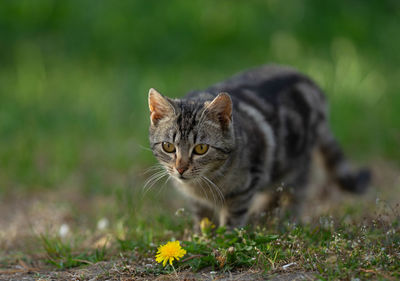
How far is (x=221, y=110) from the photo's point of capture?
3551 millimetres

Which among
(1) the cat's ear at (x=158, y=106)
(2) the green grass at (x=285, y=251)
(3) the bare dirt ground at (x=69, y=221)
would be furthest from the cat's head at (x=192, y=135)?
(3) the bare dirt ground at (x=69, y=221)

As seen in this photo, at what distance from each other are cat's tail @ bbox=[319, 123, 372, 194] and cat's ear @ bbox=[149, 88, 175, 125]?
1.91m

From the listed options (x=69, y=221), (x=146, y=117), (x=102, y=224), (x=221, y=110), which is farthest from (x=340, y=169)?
(x=69, y=221)

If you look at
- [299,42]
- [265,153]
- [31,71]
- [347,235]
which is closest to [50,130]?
[31,71]

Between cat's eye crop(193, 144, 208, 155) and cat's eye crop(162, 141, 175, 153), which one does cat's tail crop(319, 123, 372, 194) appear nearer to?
cat's eye crop(193, 144, 208, 155)

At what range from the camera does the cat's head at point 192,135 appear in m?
3.50

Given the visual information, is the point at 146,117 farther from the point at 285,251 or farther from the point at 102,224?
the point at 285,251

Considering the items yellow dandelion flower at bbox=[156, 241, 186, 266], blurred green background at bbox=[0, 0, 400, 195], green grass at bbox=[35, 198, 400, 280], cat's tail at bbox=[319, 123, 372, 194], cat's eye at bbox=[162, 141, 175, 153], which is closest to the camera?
green grass at bbox=[35, 198, 400, 280]

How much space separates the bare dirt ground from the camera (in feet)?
9.80

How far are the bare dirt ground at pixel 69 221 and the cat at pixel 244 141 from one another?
0.84 feet

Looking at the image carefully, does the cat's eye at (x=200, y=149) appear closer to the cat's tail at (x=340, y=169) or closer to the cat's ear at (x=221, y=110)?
the cat's ear at (x=221, y=110)

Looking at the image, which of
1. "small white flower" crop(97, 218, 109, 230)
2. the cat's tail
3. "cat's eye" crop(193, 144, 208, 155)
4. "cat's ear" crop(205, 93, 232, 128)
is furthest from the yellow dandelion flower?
the cat's tail

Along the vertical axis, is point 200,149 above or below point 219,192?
above

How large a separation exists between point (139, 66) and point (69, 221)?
4708mm
